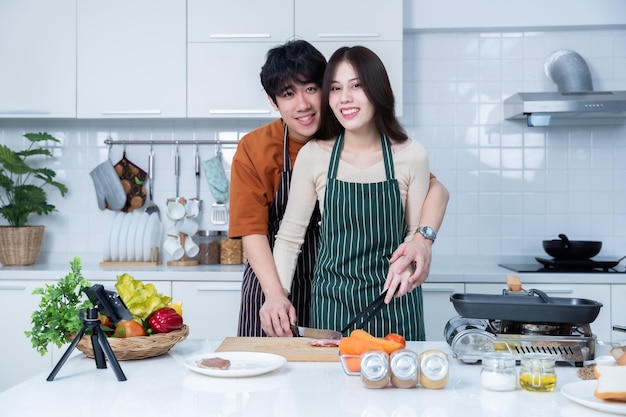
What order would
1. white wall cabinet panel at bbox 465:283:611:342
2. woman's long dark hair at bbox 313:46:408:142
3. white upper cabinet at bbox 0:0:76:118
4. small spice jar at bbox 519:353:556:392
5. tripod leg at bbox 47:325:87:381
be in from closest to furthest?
small spice jar at bbox 519:353:556:392 → tripod leg at bbox 47:325:87:381 → woman's long dark hair at bbox 313:46:408:142 → white wall cabinet panel at bbox 465:283:611:342 → white upper cabinet at bbox 0:0:76:118

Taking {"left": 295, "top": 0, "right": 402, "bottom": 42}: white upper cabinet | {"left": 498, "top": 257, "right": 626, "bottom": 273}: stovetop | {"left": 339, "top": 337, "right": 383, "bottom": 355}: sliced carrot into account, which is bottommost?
{"left": 339, "top": 337, "right": 383, "bottom": 355}: sliced carrot

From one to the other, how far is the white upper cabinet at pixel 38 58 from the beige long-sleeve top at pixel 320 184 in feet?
6.25

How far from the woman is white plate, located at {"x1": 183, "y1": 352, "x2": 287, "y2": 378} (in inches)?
22.3

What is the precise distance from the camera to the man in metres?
2.10

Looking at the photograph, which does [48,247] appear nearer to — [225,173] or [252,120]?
[225,173]

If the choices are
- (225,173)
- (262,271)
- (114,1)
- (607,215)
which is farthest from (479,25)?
(262,271)

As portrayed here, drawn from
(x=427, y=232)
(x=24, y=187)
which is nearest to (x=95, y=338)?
(x=427, y=232)

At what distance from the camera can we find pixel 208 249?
12.2 feet

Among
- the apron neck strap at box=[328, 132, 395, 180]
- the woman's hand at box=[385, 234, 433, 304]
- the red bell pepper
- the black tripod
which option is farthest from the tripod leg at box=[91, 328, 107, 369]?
the apron neck strap at box=[328, 132, 395, 180]

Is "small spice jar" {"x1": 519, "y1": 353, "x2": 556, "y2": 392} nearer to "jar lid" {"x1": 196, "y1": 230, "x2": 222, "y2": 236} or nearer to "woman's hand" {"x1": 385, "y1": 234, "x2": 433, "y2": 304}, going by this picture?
"woman's hand" {"x1": 385, "y1": 234, "x2": 433, "y2": 304}

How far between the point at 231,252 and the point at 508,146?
5.07 ft

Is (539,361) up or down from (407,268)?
down

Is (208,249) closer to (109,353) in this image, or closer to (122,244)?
(122,244)

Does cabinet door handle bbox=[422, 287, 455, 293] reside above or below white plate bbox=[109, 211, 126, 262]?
below
